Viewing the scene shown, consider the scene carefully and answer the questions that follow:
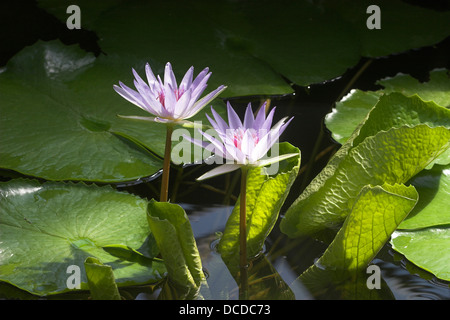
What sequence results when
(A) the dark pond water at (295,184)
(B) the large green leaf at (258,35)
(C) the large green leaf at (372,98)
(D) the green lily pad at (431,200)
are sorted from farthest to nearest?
(B) the large green leaf at (258,35) → (C) the large green leaf at (372,98) → (D) the green lily pad at (431,200) → (A) the dark pond water at (295,184)

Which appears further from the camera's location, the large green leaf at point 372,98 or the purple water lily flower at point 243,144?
the large green leaf at point 372,98

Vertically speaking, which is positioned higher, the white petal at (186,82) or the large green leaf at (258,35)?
the white petal at (186,82)

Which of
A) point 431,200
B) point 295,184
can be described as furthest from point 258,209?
point 431,200

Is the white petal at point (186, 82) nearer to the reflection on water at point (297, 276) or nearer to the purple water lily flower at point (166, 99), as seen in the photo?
the purple water lily flower at point (166, 99)

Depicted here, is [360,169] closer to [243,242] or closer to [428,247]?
[428,247]

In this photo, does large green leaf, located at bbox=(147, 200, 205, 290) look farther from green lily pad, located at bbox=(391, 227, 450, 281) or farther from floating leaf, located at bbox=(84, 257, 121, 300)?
green lily pad, located at bbox=(391, 227, 450, 281)

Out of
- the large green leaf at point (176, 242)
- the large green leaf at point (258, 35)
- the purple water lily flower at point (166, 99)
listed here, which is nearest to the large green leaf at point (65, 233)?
the large green leaf at point (176, 242)

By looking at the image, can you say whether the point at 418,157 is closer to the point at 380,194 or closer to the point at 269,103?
the point at 380,194

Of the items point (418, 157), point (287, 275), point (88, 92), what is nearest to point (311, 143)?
point (418, 157)
